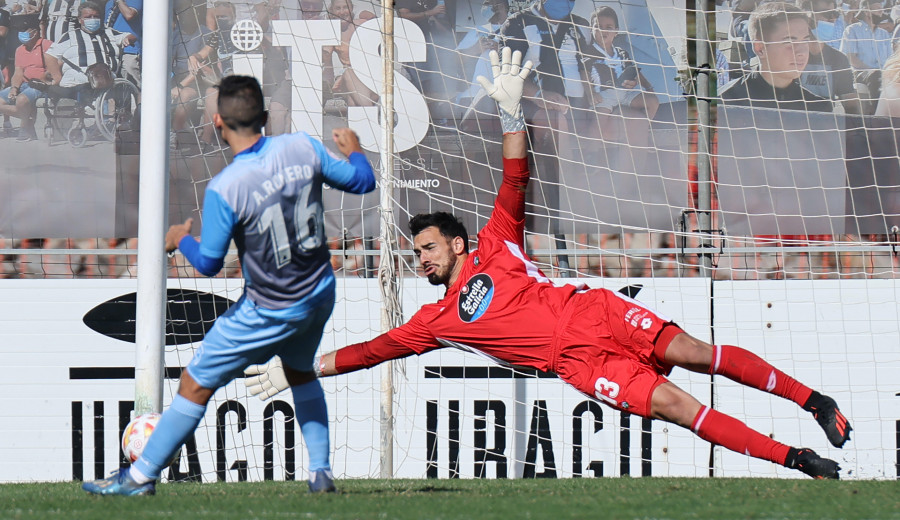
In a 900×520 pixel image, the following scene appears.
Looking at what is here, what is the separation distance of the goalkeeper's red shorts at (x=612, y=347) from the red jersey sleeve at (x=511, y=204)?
1.98ft

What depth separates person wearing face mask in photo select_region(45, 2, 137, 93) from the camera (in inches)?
299

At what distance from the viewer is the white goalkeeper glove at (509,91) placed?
5.74m

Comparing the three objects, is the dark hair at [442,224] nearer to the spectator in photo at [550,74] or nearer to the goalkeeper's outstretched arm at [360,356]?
the goalkeeper's outstretched arm at [360,356]

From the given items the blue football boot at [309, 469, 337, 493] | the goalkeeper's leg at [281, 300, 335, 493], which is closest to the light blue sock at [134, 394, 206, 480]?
the goalkeeper's leg at [281, 300, 335, 493]

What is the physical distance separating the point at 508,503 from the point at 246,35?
195 inches

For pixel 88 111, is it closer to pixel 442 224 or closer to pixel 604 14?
pixel 442 224

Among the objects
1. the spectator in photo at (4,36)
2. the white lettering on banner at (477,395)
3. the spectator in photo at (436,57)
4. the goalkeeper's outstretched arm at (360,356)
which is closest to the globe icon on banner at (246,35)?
the spectator in photo at (436,57)

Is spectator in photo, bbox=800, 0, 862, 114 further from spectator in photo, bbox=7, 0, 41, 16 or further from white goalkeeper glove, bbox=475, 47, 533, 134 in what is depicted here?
spectator in photo, bbox=7, 0, 41, 16

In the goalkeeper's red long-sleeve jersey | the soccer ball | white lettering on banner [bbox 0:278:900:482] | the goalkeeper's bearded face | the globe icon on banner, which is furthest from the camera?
the globe icon on banner

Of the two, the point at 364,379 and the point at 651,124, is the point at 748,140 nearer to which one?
the point at 651,124

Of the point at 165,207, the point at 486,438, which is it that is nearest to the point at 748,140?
the point at 486,438

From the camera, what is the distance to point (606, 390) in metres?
5.06

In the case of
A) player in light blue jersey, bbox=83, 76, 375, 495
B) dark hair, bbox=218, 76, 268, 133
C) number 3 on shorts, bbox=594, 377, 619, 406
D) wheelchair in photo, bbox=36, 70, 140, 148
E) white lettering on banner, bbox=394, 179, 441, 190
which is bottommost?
number 3 on shorts, bbox=594, 377, 619, 406

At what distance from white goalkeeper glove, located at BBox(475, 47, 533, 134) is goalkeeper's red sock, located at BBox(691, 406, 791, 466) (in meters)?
1.90
